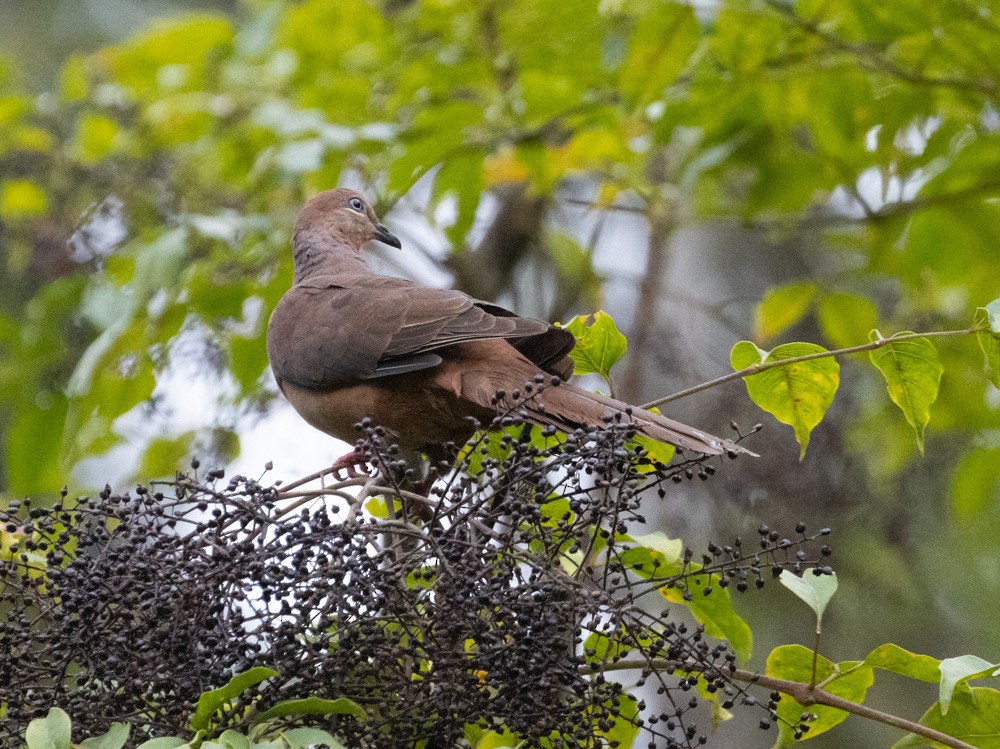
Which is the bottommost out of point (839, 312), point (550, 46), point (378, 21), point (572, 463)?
point (572, 463)

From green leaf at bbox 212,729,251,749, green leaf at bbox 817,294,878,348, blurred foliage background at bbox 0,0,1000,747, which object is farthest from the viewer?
green leaf at bbox 817,294,878,348

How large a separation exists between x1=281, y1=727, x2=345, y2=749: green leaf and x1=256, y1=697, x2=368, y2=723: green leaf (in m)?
0.03

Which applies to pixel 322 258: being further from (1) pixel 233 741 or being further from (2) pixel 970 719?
(2) pixel 970 719

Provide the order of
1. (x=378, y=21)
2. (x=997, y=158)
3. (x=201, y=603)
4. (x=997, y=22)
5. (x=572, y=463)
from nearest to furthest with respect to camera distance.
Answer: (x=201, y=603) → (x=572, y=463) → (x=997, y=22) → (x=997, y=158) → (x=378, y=21)

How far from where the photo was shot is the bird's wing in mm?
3051

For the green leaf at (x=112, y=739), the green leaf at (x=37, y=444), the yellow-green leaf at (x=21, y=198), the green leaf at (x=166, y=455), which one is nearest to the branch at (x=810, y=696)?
the green leaf at (x=112, y=739)

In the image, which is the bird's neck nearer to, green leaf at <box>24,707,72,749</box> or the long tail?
the long tail

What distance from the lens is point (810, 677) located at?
2529mm

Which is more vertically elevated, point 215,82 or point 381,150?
point 215,82

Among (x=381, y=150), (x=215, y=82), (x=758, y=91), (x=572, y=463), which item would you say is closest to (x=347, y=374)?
(x=572, y=463)

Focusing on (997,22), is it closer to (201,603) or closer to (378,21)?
(378,21)

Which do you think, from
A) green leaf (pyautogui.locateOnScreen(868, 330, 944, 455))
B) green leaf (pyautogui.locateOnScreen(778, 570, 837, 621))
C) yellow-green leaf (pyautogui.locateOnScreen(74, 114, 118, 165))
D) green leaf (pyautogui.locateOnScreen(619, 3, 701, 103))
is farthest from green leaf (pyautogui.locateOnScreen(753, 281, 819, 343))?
yellow-green leaf (pyautogui.locateOnScreen(74, 114, 118, 165))

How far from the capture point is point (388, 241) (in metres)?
4.68

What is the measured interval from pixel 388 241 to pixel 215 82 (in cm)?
187
